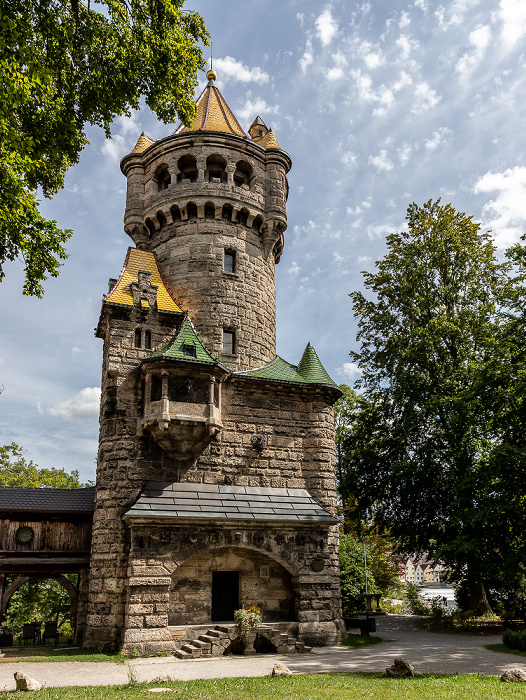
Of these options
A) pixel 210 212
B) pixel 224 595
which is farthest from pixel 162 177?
pixel 224 595

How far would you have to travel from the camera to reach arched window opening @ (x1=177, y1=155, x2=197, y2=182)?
68.2ft

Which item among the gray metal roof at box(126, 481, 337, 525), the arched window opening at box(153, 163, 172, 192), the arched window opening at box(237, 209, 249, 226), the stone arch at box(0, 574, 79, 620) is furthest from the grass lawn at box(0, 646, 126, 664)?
the arched window opening at box(153, 163, 172, 192)

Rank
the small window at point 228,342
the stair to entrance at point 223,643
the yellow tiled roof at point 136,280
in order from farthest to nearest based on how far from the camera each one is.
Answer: the small window at point 228,342, the yellow tiled roof at point 136,280, the stair to entrance at point 223,643

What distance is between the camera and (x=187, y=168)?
21.2m

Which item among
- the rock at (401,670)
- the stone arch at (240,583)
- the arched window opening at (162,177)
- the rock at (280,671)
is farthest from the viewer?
the arched window opening at (162,177)

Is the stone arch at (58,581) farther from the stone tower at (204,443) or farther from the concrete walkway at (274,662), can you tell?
the concrete walkway at (274,662)

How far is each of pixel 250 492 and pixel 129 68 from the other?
37.6ft

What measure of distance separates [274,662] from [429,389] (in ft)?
42.7

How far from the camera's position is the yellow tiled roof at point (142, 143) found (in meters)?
22.2

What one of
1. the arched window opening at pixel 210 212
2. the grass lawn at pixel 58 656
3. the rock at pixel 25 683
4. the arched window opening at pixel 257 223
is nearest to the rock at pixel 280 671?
the grass lawn at pixel 58 656

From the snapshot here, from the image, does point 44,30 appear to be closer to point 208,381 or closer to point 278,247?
point 208,381

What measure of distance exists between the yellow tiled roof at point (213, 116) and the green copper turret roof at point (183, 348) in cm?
865

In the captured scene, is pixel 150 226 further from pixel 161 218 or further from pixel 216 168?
pixel 216 168

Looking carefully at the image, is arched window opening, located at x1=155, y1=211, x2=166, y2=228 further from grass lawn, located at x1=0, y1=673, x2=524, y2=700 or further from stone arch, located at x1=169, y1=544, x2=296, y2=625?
grass lawn, located at x1=0, y1=673, x2=524, y2=700
